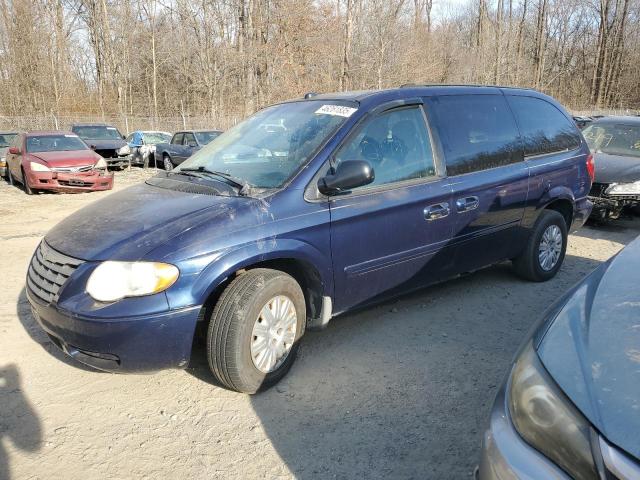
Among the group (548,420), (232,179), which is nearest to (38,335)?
(232,179)

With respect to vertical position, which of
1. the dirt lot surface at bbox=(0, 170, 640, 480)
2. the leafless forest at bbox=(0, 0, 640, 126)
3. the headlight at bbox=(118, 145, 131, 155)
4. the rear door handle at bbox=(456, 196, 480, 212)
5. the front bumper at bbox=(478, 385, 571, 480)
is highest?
the leafless forest at bbox=(0, 0, 640, 126)

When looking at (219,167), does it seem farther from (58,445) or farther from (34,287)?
(58,445)

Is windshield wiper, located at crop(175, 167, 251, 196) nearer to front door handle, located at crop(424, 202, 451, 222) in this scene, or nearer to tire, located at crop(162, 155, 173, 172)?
front door handle, located at crop(424, 202, 451, 222)

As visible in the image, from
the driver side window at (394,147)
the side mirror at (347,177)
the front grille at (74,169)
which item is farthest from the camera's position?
the front grille at (74,169)

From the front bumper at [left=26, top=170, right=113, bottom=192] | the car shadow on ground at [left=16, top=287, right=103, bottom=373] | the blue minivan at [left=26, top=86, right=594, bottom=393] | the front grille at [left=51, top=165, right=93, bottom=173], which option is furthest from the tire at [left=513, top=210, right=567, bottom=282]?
the front grille at [left=51, top=165, right=93, bottom=173]

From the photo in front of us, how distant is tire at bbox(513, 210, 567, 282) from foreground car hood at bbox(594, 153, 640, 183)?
290cm

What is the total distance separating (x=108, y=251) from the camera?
9.51ft

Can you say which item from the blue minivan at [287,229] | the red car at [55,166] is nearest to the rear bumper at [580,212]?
the blue minivan at [287,229]

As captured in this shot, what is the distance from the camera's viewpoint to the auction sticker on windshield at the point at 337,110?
3645 mm

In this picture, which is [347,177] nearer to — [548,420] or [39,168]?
[548,420]

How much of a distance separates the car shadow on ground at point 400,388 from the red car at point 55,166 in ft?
30.3

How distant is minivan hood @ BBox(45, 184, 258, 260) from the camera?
9.55ft

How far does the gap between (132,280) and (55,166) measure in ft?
32.5

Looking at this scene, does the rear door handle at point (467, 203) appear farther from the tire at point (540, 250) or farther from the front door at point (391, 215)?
the tire at point (540, 250)
